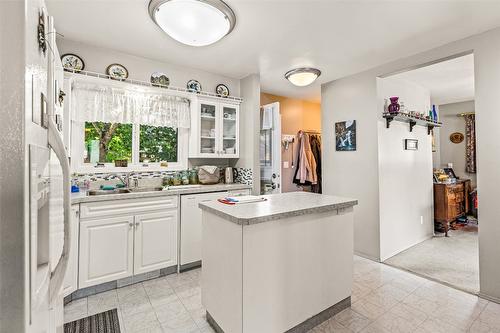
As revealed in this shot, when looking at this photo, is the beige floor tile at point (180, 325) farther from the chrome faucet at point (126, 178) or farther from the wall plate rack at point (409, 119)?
the wall plate rack at point (409, 119)

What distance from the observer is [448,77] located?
12.4 feet

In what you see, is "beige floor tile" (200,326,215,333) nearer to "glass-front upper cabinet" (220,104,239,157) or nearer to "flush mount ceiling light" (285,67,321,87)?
"glass-front upper cabinet" (220,104,239,157)

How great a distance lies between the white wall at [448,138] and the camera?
5.51 m

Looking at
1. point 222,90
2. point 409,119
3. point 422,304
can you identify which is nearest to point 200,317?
point 422,304

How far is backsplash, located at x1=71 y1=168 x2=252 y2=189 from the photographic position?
276cm

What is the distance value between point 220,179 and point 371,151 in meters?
2.19

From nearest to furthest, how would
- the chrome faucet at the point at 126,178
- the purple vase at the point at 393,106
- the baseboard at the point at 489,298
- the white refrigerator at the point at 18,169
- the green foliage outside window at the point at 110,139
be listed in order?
the white refrigerator at the point at 18,169
the baseboard at the point at 489,298
the green foliage outside window at the point at 110,139
the chrome faucet at the point at 126,178
the purple vase at the point at 393,106

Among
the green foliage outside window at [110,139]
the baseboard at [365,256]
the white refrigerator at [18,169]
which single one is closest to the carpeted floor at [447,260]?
the baseboard at [365,256]

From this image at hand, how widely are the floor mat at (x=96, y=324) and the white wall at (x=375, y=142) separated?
308cm

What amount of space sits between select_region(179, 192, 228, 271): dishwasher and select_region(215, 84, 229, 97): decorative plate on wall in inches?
62.6

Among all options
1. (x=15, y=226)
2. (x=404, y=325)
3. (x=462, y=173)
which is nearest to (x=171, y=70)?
(x=15, y=226)

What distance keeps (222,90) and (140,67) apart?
1155 millimetres

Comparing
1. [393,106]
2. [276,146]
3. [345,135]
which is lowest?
[276,146]

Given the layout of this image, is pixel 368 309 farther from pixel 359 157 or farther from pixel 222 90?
pixel 222 90
